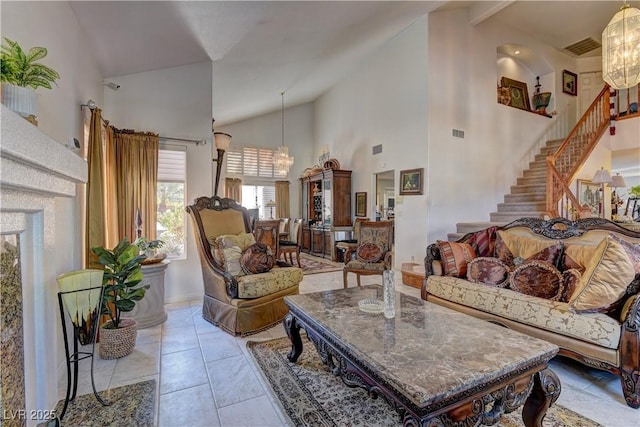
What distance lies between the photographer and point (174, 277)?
13.0 feet

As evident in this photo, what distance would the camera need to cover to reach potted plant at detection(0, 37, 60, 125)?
52.7 inches

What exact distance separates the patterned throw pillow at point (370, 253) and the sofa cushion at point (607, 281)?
91.6 inches

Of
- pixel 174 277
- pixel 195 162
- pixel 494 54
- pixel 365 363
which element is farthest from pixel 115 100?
pixel 494 54

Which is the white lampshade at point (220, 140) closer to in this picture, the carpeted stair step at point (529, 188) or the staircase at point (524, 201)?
the staircase at point (524, 201)

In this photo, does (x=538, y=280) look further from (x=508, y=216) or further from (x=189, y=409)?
(x=508, y=216)

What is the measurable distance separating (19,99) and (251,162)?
23.7ft

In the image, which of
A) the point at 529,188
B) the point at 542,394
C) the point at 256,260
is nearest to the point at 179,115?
the point at 256,260

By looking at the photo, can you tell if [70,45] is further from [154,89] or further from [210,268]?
[210,268]

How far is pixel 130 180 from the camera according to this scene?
3.54m

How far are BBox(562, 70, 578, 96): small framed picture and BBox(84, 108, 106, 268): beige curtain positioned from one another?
379 inches

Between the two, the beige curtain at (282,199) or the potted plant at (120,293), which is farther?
the beige curtain at (282,199)

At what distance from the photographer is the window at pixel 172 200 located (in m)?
3.93

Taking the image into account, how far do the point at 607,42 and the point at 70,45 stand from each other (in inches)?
211

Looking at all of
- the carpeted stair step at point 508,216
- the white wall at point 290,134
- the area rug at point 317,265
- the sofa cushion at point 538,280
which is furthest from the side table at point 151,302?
the carpeted stair step at point 508,216
